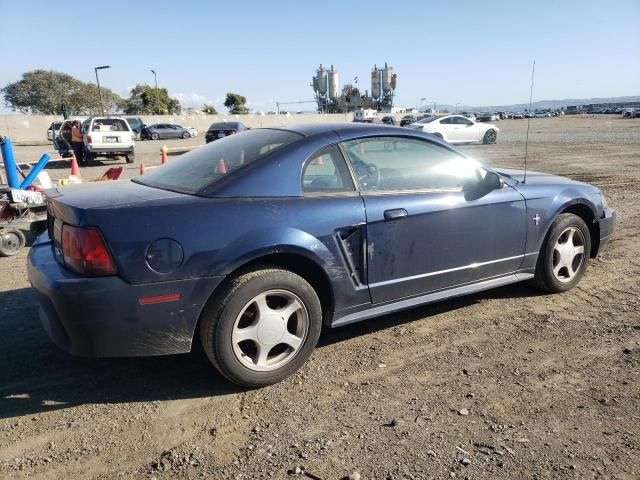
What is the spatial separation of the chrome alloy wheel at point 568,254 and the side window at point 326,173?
2.08 metres

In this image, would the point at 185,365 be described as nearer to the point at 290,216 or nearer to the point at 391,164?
the point at 290,216

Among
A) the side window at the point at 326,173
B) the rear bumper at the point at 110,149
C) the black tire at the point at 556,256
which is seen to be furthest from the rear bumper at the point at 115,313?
the rear bumper at the point at 110,149

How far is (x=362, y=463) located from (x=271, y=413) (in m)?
0.63

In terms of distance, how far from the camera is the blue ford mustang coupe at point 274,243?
262 cm

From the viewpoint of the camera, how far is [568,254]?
4340 millimetres

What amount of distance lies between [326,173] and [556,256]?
7.50 feet

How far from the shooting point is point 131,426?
8.66 ft

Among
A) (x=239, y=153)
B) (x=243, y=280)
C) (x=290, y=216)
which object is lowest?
(x=243, y=280)

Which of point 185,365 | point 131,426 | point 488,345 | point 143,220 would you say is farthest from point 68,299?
point 488,345

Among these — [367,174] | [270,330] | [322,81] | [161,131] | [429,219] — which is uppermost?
→ [322,81]

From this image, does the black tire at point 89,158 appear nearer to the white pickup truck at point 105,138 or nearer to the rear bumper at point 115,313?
the white pickup truck at point 105,138

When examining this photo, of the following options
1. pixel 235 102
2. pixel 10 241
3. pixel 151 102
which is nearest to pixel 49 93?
pixel 151 102

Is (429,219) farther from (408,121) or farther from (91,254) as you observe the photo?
(408,121)

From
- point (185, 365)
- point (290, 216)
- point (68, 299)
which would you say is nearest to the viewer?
point (68, 299)
